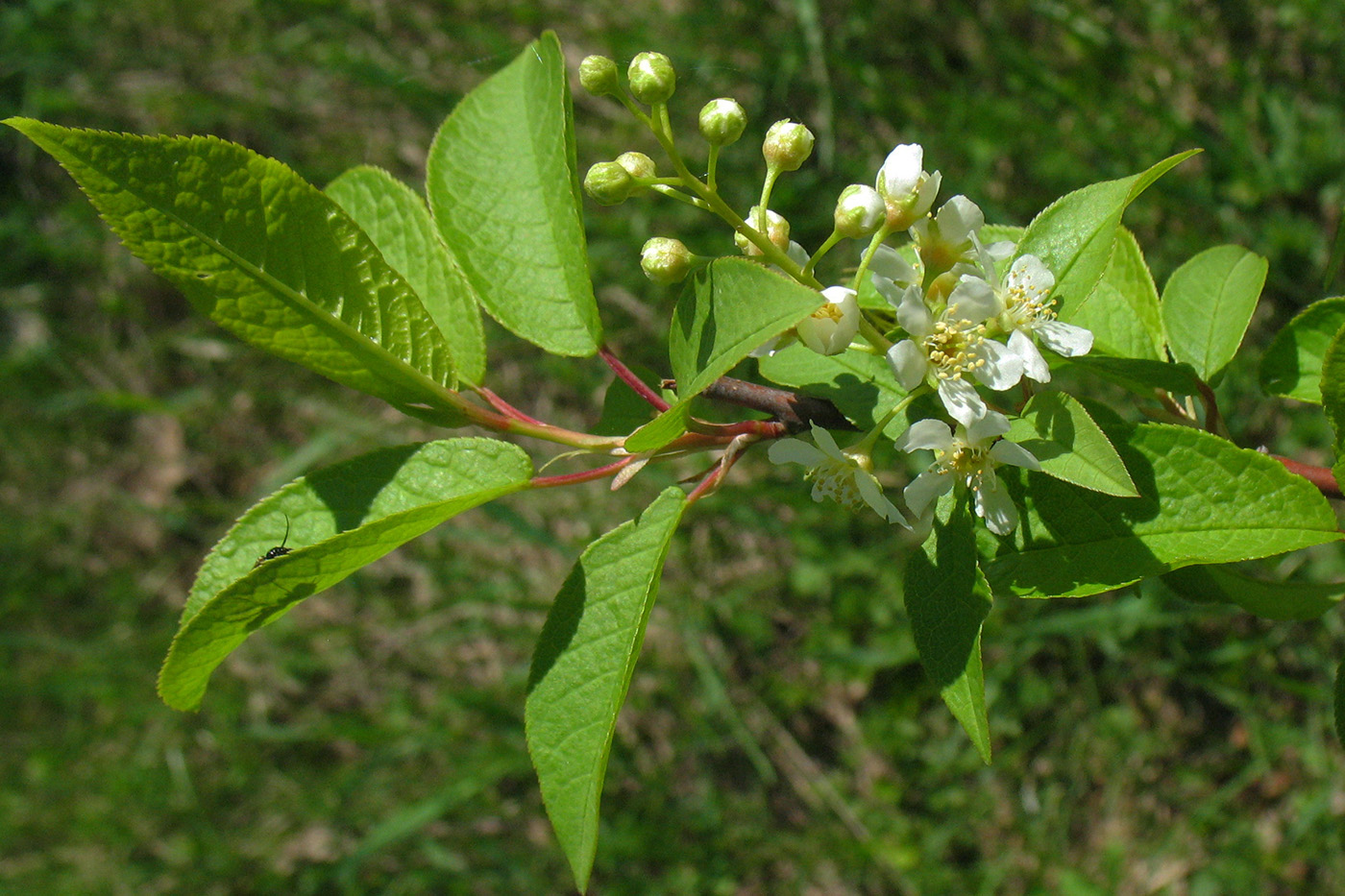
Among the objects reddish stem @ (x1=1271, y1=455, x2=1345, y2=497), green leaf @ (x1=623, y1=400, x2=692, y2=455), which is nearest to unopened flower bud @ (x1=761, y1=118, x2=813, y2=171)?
green leaf @ (x1=623, y1=400, x2=692, y2=455)

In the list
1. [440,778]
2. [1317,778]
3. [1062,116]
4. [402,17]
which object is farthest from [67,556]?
[1317,778]

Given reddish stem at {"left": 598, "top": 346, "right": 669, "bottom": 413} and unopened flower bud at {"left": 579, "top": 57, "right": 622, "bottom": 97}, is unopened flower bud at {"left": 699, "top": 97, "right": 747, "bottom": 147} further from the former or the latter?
reddish stem at {"left": 598, "top": 346, "right": 669, "bottom": 413}

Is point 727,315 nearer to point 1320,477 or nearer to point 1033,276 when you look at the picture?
point 1033,276

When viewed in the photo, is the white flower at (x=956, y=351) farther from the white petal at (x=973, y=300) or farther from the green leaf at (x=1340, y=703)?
the green leaf at (x=1340, y=703)

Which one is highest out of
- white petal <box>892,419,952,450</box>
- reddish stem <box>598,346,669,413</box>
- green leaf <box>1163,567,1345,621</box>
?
white petal <box>892,419,952,450</box>

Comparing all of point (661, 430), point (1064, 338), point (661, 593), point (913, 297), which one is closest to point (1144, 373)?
point (1064, 338)

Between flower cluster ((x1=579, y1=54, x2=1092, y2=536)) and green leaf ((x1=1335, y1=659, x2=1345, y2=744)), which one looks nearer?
flower cluster ((x1=579, y1=54, x2=1092, y2=536))
